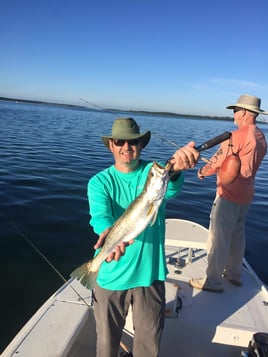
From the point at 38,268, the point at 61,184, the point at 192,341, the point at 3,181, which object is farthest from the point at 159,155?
the point at 192,341

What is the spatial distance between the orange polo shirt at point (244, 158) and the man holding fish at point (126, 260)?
180 centimetres

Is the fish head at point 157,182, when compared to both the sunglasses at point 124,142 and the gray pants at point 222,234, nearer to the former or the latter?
the sunglasses at point 124,142

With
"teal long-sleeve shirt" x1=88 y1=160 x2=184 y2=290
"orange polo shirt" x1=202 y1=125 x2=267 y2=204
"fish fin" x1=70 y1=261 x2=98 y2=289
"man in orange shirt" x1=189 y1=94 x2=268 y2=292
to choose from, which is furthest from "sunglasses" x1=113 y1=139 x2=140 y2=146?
"orange polo shirt" x1=202 y1=125 x2=267 y2=204

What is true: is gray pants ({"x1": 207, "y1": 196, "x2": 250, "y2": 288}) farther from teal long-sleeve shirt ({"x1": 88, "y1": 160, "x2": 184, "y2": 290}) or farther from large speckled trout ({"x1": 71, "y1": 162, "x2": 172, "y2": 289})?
large speckled trout ({"x1": 71, "y1": 162, "x2": 172, "y2": 289})

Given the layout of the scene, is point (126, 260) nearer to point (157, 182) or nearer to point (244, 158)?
point (157, 182)

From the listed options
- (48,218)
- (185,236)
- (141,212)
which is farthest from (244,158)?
(48,218)

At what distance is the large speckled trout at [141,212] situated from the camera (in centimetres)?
274

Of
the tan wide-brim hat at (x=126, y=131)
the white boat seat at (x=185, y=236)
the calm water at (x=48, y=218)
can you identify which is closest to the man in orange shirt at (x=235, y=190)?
the white boat seat at (x=185, y=236)

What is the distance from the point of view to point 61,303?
426 cm

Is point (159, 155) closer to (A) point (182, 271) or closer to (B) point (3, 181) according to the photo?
(B) point (3, 181)

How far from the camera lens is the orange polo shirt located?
452 cm

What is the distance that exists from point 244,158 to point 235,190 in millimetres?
521

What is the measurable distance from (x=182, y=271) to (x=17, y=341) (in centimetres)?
305

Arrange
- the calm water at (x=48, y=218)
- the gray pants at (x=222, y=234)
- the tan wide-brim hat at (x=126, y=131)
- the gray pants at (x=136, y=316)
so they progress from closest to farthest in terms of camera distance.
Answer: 1. the tan wide-brim hat at (x=126, y=131)
2. the gray pants at (x=136, y=316)
3. the gray pants at (x=222, y=234)
4. the calm water at (x=48, y=218)
